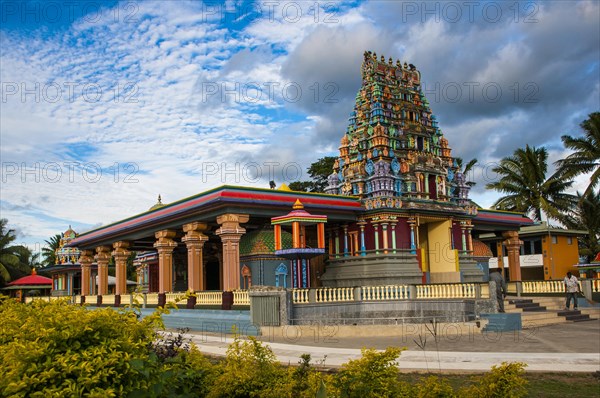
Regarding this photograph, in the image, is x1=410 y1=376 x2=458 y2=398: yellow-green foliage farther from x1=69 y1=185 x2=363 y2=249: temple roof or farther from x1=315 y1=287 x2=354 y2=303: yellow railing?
x1=69 y1=185 x2=363 y2=249: temple roof

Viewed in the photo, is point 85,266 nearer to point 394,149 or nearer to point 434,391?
point 394,149

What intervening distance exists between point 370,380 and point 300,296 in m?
14.2

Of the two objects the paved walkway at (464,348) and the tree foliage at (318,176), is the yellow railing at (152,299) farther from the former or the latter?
the tree foliage at (318,176)

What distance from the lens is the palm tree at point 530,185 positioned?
145 feet

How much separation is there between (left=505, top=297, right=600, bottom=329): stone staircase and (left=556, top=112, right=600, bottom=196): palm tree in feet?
60.1

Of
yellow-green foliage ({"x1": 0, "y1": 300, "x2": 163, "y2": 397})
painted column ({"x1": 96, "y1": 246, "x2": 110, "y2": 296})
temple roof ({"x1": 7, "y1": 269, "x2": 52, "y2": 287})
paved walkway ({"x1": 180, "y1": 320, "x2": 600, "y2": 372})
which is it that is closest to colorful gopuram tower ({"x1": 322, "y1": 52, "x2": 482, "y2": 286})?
paved walkway ({"x1": 180, "y1": 320, "x2": 600, "y2": 372})

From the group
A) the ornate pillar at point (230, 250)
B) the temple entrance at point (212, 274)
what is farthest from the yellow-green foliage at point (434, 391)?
the temple entrance at point (212, 274)

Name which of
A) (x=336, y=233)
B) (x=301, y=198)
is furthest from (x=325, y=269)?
(x=301, y=198)

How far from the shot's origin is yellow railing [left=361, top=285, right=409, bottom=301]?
64.7ft

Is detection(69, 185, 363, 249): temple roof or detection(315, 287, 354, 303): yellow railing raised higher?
detection(69, 185, 363, 249): temple roof

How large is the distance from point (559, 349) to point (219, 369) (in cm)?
956

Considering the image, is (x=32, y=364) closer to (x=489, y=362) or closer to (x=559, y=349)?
(x=489, y=362)

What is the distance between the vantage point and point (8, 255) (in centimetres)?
5231

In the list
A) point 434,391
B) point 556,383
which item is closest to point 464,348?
point 556,383
